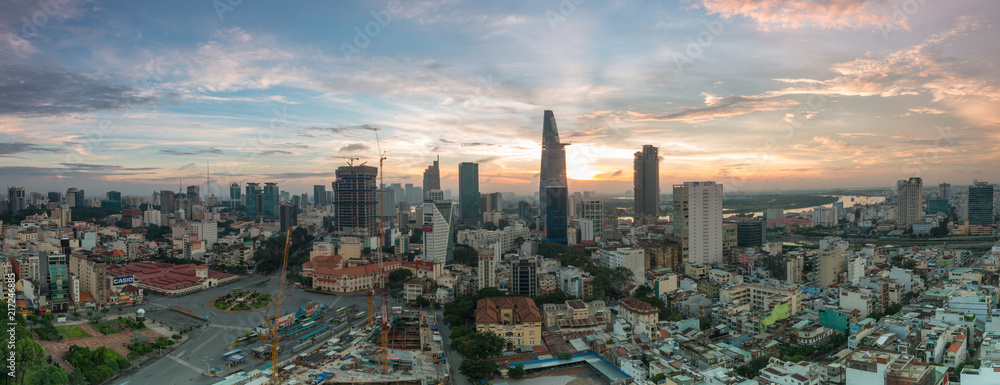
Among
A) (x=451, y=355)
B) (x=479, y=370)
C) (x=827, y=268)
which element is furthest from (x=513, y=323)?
(x=827, y=268)

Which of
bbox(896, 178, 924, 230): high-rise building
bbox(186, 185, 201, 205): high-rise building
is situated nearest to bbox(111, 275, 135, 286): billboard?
bbox(186, 185, 201, 205): high-rise building

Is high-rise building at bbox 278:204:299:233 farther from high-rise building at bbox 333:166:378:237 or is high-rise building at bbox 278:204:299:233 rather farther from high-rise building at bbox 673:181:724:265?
high-rise building at bbox 673:181:724:265

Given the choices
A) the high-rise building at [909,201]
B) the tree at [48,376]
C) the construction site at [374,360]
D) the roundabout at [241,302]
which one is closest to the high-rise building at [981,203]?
the high-rise building at [909,201]

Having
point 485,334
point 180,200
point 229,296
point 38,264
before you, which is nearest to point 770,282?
point 485,334

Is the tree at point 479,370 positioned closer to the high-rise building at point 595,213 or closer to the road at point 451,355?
the road at point 451,355

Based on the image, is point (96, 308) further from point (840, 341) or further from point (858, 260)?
point (858, 260)

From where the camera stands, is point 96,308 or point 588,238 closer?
point 96,308
